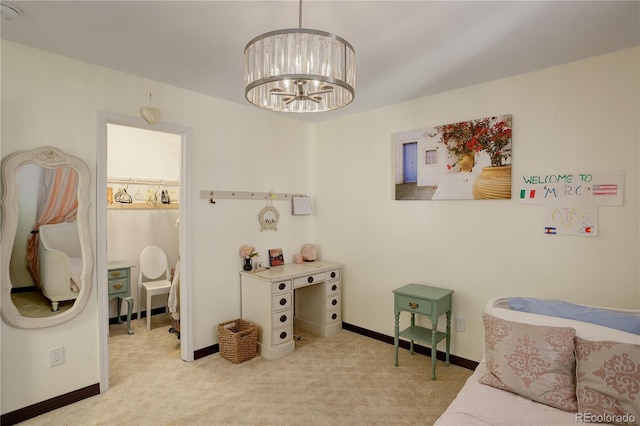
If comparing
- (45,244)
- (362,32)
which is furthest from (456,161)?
(45,244)

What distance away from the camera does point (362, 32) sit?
6.59 feet

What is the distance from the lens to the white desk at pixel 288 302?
3.10 metres

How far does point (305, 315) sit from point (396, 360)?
4.14ft

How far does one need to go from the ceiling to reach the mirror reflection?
0.90 m

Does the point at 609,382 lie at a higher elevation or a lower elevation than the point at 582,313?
lower

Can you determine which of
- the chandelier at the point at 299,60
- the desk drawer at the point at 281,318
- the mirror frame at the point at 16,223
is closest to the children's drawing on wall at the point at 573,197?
the chandelier at the point at 299,60

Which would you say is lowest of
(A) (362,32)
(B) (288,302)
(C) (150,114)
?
(B) (288,302)

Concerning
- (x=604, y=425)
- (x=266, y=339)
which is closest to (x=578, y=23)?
(x=604, y=425)

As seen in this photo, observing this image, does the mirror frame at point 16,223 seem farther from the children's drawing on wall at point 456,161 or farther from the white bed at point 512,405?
the children's drawing on wall at point 456,161

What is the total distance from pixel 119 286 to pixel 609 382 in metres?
4.17

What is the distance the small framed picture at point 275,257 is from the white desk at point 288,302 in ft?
0.27

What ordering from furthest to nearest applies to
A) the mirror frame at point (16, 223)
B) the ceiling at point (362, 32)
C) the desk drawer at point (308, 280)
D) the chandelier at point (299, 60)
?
1. the desk drawer at point (308, 280)
2. the mirror frame at point (16, 223)
3. the ceiling at point (362, 32)
4. the chandelier at point (299, 60)

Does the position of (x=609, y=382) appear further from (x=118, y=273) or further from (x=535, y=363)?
(x=118, y=273)

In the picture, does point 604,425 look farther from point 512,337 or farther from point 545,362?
point 512,337
